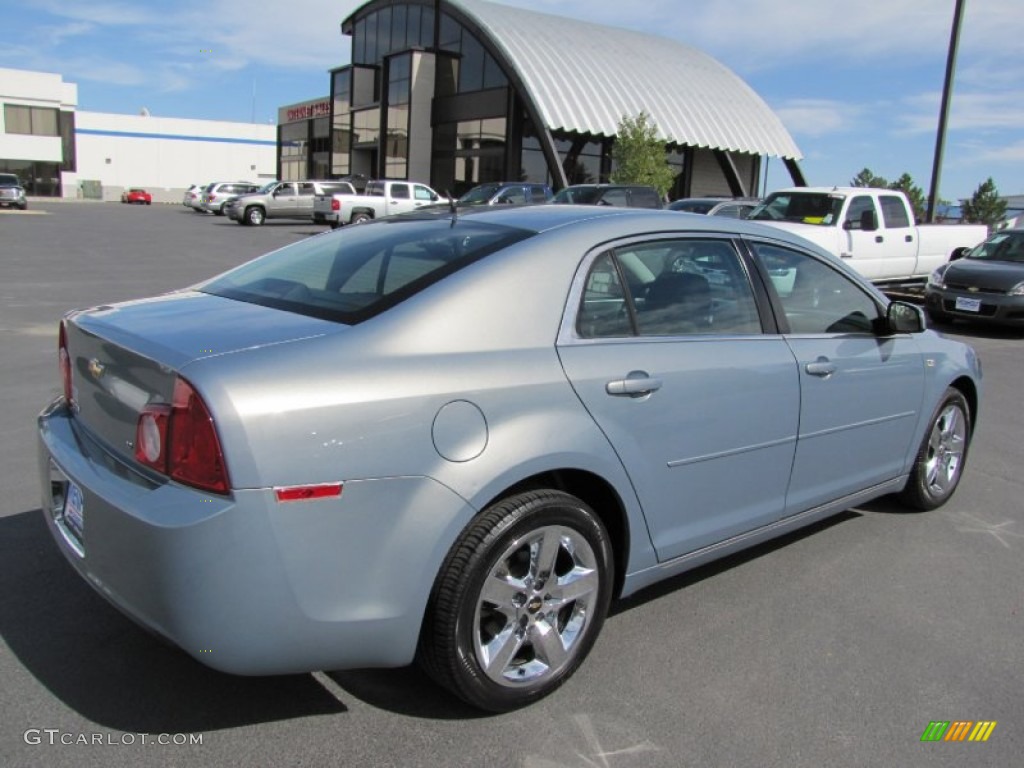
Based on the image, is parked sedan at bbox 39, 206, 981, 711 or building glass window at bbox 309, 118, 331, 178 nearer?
parked sedan at bbox 39, 206, 981, 711

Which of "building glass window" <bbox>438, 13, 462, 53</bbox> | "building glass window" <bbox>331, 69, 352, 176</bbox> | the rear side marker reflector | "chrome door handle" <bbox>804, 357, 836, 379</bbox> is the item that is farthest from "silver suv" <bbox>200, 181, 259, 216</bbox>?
the rear side marker reflector

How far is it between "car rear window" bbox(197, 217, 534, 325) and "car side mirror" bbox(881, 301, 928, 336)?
83.6 inches

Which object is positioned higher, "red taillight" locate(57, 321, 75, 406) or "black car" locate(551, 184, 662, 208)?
"black car" locate(551, 184, 662, 208)

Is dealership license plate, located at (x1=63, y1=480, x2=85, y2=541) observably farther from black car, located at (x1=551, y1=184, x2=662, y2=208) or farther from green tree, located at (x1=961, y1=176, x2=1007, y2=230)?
green tree, located at (x1=961, y1=176, x2=1007, y2=230)

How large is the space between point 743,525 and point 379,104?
48.0 meters

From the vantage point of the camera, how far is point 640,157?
117 ft

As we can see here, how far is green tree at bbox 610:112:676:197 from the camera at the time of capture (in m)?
35.6

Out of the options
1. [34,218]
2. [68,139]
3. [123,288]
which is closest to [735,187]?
[34,218]

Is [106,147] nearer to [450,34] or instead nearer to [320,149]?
[320,149]

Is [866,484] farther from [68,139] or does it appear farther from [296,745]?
[68,139]

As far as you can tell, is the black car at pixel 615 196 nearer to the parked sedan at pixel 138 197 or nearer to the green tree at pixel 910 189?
the green tree at pixel 910 189

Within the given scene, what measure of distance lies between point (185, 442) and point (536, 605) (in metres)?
1.26

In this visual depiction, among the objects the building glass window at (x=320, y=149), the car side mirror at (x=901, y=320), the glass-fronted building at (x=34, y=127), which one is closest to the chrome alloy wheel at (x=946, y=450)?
the car side mirror at (x=901, y=320)

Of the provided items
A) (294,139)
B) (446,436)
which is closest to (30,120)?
(294,139)
